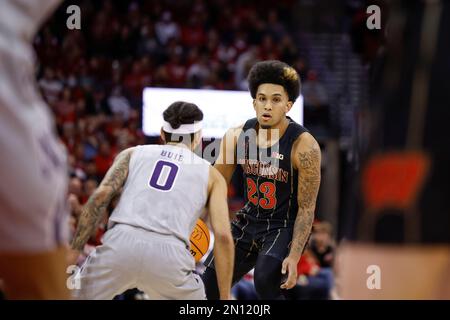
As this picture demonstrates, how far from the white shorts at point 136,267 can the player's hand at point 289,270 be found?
769 millimetres

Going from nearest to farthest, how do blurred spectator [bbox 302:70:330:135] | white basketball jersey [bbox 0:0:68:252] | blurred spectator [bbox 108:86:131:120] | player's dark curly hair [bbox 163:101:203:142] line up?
white basketball jersey [bbox 0:0:68:252], player's dark curly hair [bbox 163:101:203:142], blurred spectator [bbox 108:86:131:120], blurred spectator [bbox 302:70:330:135]

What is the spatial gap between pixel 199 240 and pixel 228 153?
0.67 meters

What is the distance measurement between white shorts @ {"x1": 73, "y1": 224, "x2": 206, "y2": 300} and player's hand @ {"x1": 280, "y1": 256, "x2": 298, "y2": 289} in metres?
0.77

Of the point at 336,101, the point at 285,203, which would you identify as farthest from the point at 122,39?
the point at 285,203

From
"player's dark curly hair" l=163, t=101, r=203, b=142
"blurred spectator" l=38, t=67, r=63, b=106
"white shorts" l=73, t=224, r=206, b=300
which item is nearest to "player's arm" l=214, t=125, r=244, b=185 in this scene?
"player's dark curly hair" l=163, t=101, r=203, b=142

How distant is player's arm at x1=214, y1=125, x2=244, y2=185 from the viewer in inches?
198

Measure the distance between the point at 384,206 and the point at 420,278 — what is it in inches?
7.7

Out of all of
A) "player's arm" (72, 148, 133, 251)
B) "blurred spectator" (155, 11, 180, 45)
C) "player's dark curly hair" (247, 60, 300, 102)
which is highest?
"blurred spectator" (155, 11, 180, 45)

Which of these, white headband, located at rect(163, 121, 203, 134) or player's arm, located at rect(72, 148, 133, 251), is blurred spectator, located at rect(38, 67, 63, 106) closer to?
white headband, located at rect(163, 121, 203, 134)

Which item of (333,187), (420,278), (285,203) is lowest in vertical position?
(333,187)

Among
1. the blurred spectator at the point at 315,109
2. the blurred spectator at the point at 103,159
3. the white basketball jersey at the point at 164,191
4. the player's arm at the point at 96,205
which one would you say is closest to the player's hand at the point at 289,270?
the white basketball jersey at the point at 164,191

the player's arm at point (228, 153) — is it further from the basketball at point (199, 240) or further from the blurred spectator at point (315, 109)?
the blurred spectator at point (315, 109)

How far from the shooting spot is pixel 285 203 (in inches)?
193
